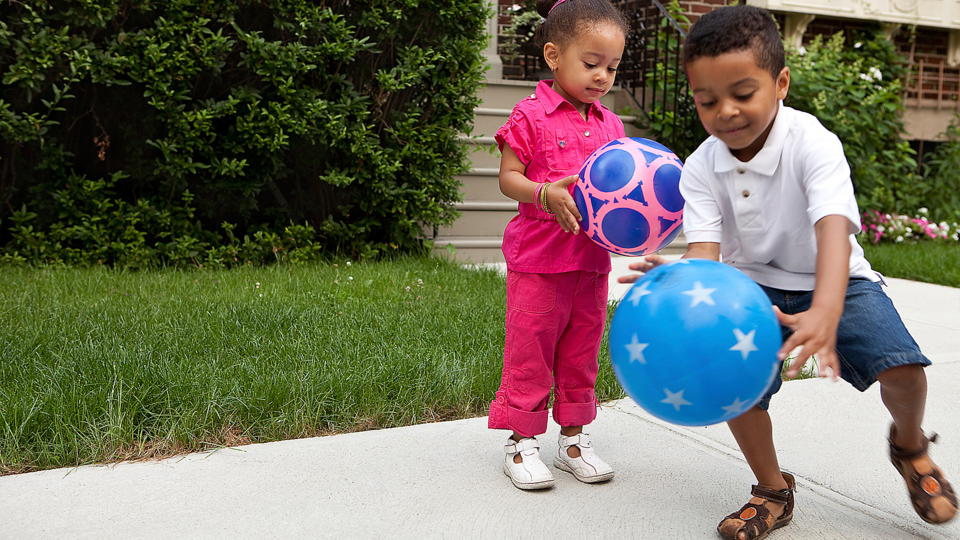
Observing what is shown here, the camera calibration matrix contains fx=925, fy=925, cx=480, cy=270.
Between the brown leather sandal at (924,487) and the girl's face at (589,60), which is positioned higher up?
the girl's face at (589,60)

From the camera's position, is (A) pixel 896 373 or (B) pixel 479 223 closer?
(A) pixel 896 373

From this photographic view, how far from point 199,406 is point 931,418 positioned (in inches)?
104

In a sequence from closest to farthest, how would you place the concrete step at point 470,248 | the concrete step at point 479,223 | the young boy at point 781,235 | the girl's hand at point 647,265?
the young boy at point 781,235 < the girl's hand at point 647,265 < the concrete step at point 470,248 < the concrete step at point 479,223

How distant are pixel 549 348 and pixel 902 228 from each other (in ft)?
22.7

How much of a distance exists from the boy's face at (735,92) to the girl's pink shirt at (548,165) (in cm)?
70

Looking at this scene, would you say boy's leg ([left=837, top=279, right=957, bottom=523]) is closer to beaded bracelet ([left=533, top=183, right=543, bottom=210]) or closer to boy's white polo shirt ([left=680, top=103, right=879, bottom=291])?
boy's white polo shirt ([left=680, top=103, right=879, bottom=291])

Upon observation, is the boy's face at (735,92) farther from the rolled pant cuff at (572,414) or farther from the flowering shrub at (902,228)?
the flowering shrub at (902,228)

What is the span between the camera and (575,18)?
8.91 ft

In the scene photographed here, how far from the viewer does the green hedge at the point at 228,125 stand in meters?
5.71

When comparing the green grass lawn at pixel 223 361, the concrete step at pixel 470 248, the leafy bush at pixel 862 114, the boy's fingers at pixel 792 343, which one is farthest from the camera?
the leafy bush at pixel 862 114

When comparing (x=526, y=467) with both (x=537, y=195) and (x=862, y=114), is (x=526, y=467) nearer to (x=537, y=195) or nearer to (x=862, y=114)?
(x=537, y=195)

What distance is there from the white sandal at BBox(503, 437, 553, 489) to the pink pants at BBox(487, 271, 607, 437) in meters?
0.04

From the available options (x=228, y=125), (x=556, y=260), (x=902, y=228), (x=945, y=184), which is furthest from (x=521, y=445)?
(x=945, y=184)

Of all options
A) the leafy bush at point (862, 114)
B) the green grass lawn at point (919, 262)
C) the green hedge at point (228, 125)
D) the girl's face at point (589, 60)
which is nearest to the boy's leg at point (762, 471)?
the girl's face at point (589, 60)
